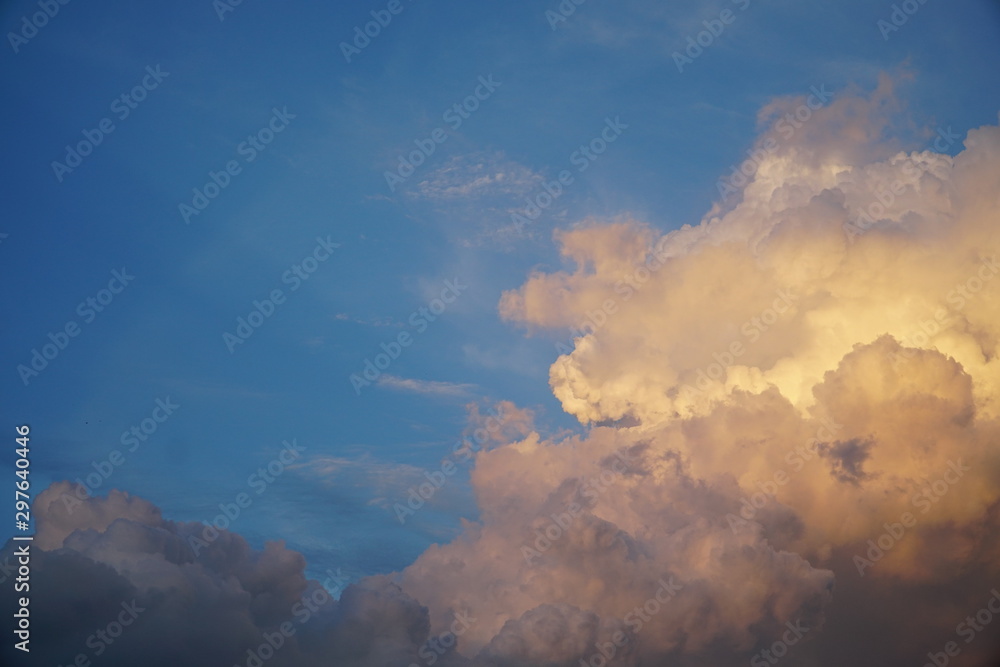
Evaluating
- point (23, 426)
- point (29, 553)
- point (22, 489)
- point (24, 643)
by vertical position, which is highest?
point (23, 426)

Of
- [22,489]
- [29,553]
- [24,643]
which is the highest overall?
[22,489]

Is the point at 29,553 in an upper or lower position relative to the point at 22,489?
lower

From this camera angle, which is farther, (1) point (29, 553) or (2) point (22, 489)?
(1) point (29, 553)

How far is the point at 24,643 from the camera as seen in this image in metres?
63.3

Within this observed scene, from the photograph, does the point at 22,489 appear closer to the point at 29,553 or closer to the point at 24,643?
the point at 29,553

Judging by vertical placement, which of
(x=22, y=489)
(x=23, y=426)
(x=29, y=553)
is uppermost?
(x=23, y=426)

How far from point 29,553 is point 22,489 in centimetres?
945

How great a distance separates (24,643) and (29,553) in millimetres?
9799

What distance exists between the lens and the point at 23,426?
198 feet

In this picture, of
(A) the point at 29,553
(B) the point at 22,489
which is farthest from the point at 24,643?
(B) the point at 22,489

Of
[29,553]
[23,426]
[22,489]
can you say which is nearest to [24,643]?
[29,553]

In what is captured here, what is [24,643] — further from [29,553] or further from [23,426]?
[23,426]

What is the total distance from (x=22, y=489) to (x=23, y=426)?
6351 mm

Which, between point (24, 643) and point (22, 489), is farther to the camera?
point (24, 643)
